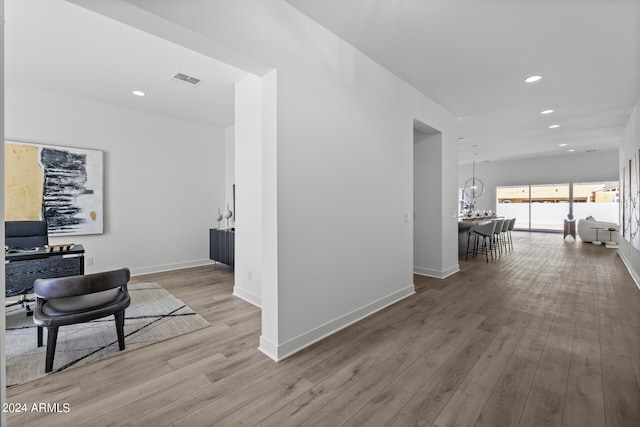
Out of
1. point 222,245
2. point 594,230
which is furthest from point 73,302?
point 594,230

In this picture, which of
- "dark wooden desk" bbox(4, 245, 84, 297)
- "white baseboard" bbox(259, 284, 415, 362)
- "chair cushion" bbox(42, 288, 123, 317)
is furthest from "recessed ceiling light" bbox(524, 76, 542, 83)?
"dark wooden desk" bbox(4, 245, 84, 297)

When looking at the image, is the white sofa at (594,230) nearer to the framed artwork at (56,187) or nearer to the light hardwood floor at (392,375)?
the light hardwood floor at (392,375)

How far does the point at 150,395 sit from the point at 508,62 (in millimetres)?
4584

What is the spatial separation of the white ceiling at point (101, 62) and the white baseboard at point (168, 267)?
9.08 feet

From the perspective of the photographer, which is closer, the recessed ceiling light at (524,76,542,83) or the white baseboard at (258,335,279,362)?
the white baseboard at (258,335,279,362)

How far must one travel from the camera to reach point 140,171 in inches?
198

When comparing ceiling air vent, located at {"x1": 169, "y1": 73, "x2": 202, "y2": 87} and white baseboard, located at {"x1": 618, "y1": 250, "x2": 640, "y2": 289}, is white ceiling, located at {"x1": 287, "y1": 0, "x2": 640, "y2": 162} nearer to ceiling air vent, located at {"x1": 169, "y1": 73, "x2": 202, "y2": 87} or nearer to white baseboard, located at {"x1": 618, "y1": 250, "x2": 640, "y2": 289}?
ceiling air vent, located at {"x1": 169, "y1": 73, "x2": 202, "y2": 87}

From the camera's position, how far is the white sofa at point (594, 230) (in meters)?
8.04

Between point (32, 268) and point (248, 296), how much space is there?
2.21m

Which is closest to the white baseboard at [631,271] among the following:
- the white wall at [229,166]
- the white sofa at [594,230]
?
the white sofa at [594,230]

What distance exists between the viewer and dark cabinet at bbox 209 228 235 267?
4.80 metres

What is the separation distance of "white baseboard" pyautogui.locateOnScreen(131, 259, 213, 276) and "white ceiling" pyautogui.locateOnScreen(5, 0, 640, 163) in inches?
109

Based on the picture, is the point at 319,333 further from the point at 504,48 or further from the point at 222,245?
the point at 504,48

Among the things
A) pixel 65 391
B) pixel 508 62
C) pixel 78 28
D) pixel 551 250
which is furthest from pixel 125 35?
pixel 551 250
